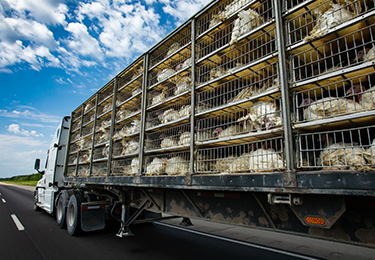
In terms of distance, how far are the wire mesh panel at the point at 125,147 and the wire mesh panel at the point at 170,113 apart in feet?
2.10

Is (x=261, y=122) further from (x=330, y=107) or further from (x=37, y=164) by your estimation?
(x=37, y=164)

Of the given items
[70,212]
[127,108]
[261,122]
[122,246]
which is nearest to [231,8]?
[261,122]

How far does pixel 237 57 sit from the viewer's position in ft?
11.4

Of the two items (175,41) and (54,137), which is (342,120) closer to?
(175,41)

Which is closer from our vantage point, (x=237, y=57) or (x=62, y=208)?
(x=237, y=57)

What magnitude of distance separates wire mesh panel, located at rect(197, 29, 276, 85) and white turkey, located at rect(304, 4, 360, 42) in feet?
2.00

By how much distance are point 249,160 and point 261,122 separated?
0.49 meters

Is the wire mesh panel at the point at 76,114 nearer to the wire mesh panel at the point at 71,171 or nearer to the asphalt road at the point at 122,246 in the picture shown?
the wire mesh panel at the point at 71,171

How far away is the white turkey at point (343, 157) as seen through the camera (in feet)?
6.78

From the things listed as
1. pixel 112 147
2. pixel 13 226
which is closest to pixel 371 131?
pixel 112 147

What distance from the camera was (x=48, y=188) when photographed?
31.0ft

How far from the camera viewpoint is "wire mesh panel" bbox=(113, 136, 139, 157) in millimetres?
5453

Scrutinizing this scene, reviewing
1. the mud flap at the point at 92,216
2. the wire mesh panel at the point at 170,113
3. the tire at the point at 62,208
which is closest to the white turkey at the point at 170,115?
the wire mesh panel at the point at 170,113

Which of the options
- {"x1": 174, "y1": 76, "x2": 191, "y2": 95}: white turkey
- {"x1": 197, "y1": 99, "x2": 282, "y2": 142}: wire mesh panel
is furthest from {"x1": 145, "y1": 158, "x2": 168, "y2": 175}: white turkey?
{"x1": 174, "y1": 76, "x2": 191, "y2": 95}: white turkey
